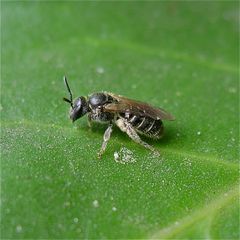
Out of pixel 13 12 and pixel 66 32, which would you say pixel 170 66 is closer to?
pixel 66 32

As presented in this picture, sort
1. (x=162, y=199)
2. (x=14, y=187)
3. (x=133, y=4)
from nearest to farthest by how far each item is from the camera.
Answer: (x=14, y=187)
(x=162, y=199)
(x=133, y=4)

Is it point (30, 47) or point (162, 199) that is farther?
point (30, 47)

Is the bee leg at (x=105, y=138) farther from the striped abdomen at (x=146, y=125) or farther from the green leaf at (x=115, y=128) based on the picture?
the striped abdomen at (x=146, y=125)

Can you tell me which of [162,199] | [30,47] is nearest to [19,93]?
[30,47]

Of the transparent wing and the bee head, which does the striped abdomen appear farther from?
the bee head

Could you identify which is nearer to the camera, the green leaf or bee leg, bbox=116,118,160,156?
the green leaf

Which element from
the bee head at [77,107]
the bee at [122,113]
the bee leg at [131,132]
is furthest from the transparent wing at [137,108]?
the bee head at [77,107]

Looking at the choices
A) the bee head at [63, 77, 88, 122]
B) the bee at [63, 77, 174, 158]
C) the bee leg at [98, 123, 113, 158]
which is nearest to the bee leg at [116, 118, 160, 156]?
the bee at [63, 77, 174, 158]
